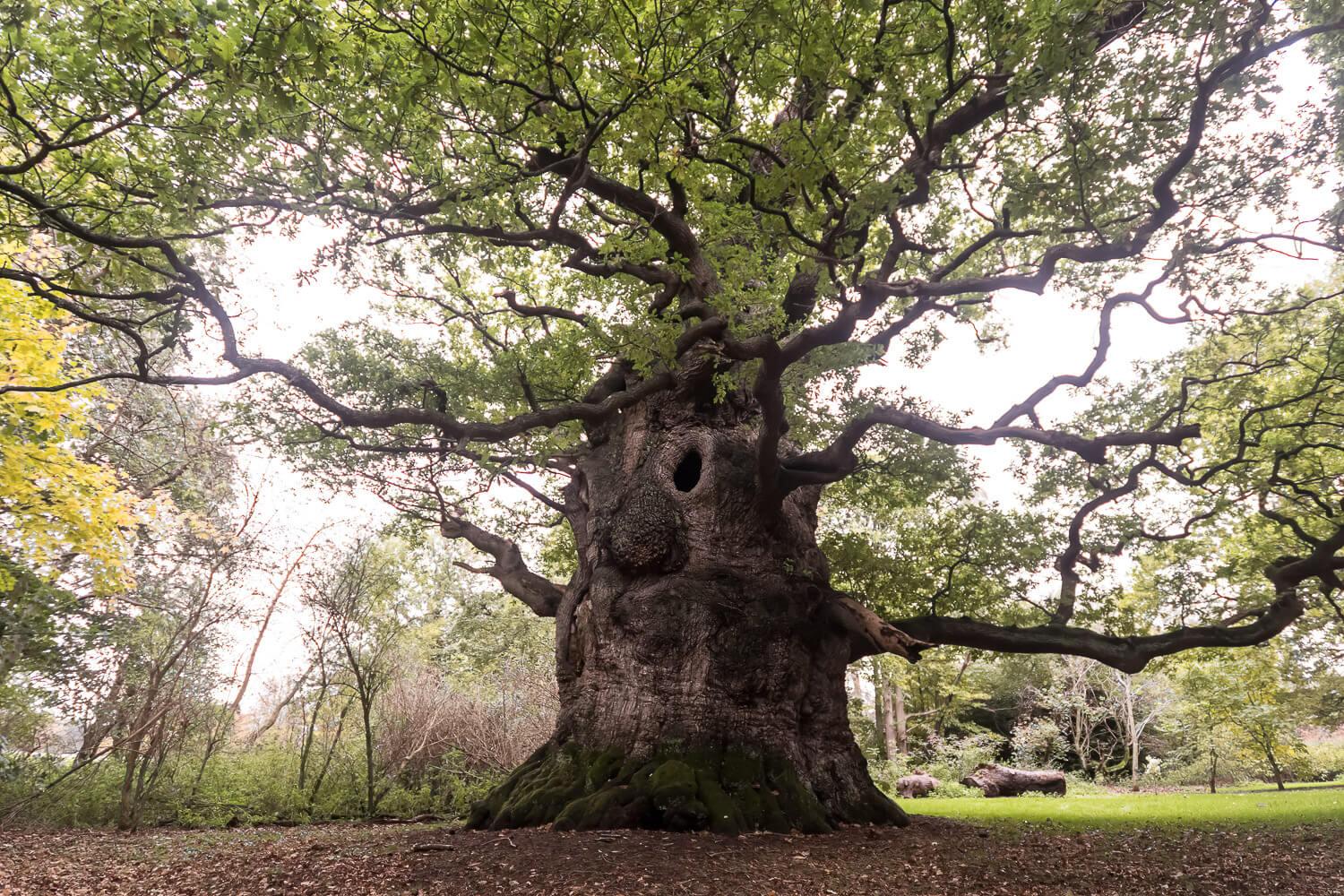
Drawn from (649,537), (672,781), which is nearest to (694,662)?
(672,781)

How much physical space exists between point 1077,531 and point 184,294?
1140 centimetres

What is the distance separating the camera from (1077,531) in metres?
9.28

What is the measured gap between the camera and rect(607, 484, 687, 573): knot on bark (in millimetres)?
8180

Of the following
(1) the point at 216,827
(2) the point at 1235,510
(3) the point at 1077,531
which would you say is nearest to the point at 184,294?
(1) the point at 216,827

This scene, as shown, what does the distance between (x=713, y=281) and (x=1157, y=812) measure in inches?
444

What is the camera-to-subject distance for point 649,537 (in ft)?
26.9

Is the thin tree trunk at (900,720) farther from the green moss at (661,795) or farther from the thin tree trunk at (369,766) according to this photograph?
the thin tree trunk at (369,766)

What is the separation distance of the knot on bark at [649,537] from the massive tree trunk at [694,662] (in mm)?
18

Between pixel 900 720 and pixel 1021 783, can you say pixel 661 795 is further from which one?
pixel 900 720

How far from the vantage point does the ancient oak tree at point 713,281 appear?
487cm

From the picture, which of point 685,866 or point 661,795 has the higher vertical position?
point 661,795

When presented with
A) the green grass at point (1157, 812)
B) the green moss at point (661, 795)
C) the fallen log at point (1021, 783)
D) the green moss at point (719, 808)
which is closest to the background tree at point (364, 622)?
the green moss at point (661, 795)

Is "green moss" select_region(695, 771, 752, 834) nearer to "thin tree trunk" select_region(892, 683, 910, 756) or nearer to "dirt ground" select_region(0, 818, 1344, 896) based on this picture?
"dirt ground" select_region(0, 818, 1344, 896)

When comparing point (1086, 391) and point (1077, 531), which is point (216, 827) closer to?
point (1077, 531)
